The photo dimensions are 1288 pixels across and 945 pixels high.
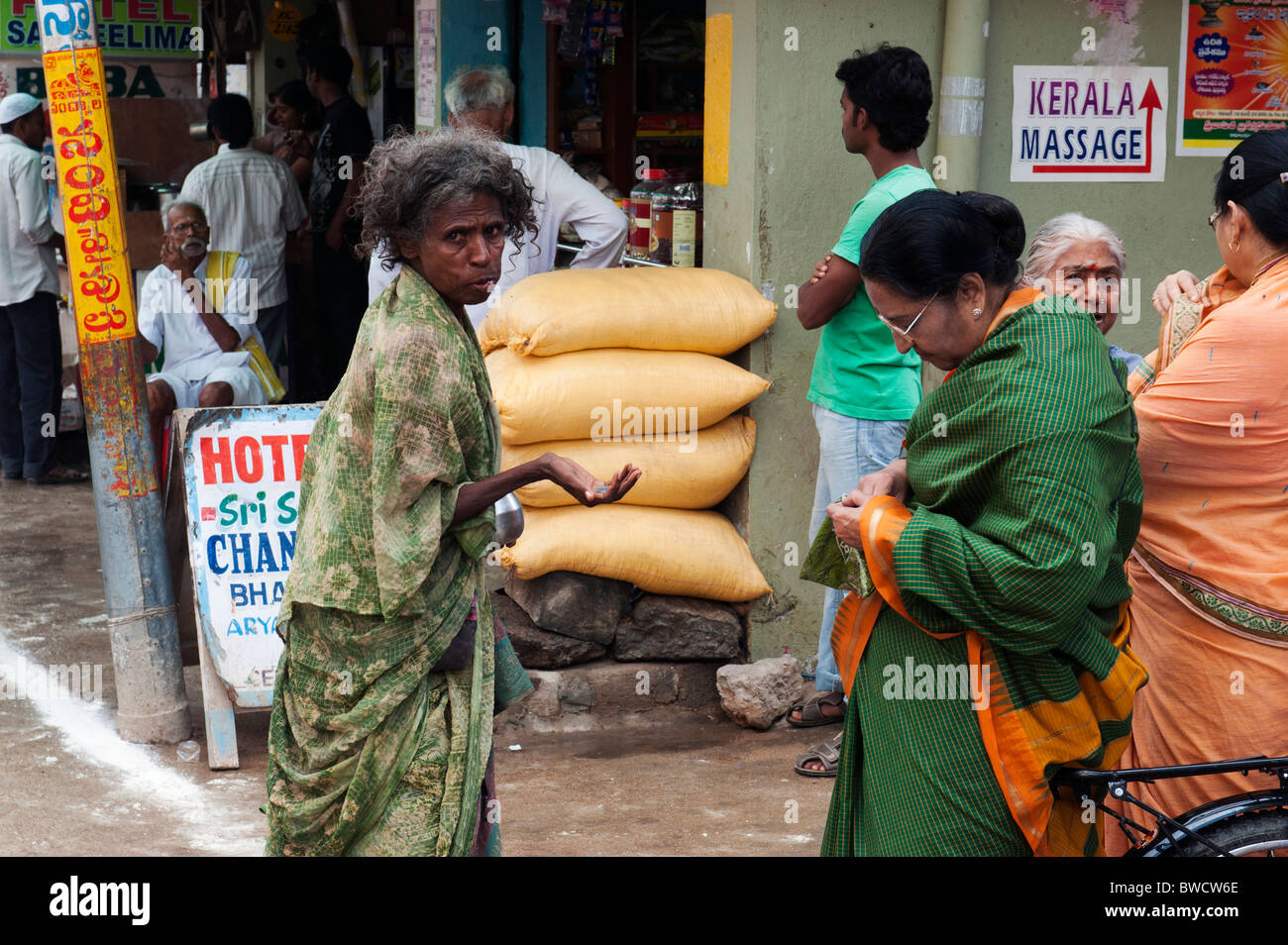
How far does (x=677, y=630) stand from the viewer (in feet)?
15.7

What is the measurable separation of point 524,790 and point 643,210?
241cm

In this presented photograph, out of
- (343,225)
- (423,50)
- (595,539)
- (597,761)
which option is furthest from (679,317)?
(343,225)

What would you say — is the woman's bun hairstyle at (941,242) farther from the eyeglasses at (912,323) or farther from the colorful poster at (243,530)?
the colorful poster at (243,530)

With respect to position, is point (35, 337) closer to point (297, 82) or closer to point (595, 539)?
point (297, 82)

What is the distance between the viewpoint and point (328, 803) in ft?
8.71

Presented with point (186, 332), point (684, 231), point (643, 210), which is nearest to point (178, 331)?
point (186, 332)

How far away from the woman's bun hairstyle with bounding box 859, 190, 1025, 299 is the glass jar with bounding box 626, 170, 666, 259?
3.24 metres

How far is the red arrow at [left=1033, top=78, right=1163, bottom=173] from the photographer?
4.95m

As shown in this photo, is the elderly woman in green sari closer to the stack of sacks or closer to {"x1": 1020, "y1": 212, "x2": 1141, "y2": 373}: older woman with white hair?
{"x1": 1020, "y1": 212, "x2": 1141, "y2": 373}: older woman with white hair

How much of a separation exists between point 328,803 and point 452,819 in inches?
9.7

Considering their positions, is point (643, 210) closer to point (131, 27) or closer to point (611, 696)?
point (611, 696)

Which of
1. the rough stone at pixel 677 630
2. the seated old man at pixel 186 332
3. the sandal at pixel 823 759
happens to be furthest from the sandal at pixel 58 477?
the sandal at pixel 823 759

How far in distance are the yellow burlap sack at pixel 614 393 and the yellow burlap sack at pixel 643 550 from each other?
0.27 meters

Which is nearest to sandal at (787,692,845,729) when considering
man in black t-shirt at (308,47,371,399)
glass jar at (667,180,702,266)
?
glass jar at (667,180,702,266)
